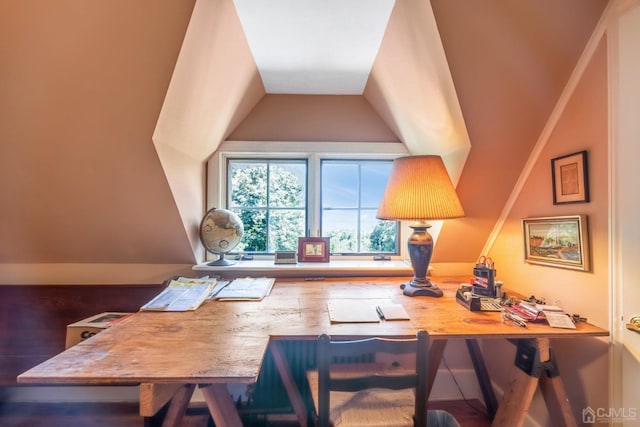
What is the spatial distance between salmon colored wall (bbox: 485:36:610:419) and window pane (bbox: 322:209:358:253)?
3.57 ft

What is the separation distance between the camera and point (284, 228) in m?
2.04

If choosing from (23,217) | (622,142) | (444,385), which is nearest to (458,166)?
(622,142)

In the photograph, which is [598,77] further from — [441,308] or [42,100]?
[42,100]

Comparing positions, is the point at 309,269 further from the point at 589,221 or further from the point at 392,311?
the point at 589,221

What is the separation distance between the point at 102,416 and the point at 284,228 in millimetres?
1637

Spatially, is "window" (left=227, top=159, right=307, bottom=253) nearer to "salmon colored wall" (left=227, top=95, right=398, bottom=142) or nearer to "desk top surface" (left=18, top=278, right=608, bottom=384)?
"salmon colored wall" (left=227, top=95, right=398, bottom=142)

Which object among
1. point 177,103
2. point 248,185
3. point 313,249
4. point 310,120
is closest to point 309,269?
point 313,249

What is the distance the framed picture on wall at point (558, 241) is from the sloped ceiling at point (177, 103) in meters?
0.28

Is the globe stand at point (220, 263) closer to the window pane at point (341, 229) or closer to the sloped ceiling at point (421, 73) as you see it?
the sloped ceiling at point (421, 73)

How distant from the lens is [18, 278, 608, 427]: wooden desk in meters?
0.77

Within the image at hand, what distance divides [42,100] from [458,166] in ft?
6.84

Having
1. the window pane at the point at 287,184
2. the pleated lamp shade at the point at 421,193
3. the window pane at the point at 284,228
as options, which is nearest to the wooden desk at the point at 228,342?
the pleated lamp shade at the point at 421,193

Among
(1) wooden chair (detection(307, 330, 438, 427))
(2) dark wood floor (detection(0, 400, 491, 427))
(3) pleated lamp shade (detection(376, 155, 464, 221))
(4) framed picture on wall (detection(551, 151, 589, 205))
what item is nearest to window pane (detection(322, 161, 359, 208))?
(3) pleated lamp shade (detection(376, 155, 464, 221))

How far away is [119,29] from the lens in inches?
42.1
